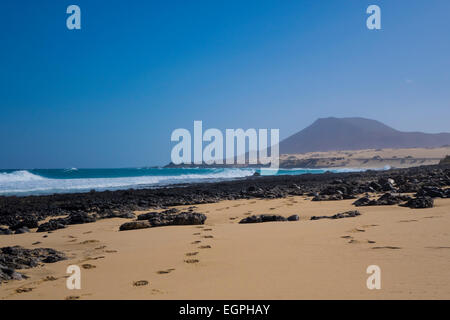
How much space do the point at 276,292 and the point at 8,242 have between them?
6599mm

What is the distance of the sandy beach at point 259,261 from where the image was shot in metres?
3.34

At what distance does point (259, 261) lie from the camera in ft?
14.6

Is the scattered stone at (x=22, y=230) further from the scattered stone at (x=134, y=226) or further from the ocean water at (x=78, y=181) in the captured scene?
the ocean water at (x=78, y=181)

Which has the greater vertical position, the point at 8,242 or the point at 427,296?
the point at 427,296

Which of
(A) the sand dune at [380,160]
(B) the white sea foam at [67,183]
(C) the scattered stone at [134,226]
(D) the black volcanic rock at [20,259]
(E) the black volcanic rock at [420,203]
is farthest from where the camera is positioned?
(A) the sand dune at [380,160]

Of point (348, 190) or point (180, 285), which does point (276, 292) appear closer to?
point (180, 285)

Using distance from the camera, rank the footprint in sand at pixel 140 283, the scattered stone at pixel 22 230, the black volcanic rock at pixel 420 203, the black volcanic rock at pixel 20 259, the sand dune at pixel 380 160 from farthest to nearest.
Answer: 1. the sand dune at pixel 380 160
2. the scattered stone at pixel 22 230
3. the black volcanic rock at pixel 420 203
4. the black volcanic rock at pixel 20 259
5. the footprint in sand at pixel 140 283

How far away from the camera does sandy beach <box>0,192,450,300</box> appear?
11.0 feet

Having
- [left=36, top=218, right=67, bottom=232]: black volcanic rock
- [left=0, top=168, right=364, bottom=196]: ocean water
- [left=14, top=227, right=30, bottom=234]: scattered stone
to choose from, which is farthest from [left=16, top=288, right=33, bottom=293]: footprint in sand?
[left=0, top=168, right=364, bottom=196]: ocean water

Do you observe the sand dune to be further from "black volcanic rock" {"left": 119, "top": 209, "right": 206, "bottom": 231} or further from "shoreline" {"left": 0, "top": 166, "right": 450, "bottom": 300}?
"shoreline" {"left": 0, "top": 166, "right": 450, "bottom": 300}

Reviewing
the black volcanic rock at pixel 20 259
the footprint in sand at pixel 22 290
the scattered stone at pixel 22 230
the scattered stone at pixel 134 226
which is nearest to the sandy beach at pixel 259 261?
the footprint in sand at pixel 22 290

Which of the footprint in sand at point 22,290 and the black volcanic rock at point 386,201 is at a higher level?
the black volcanic rock at point 386,201
